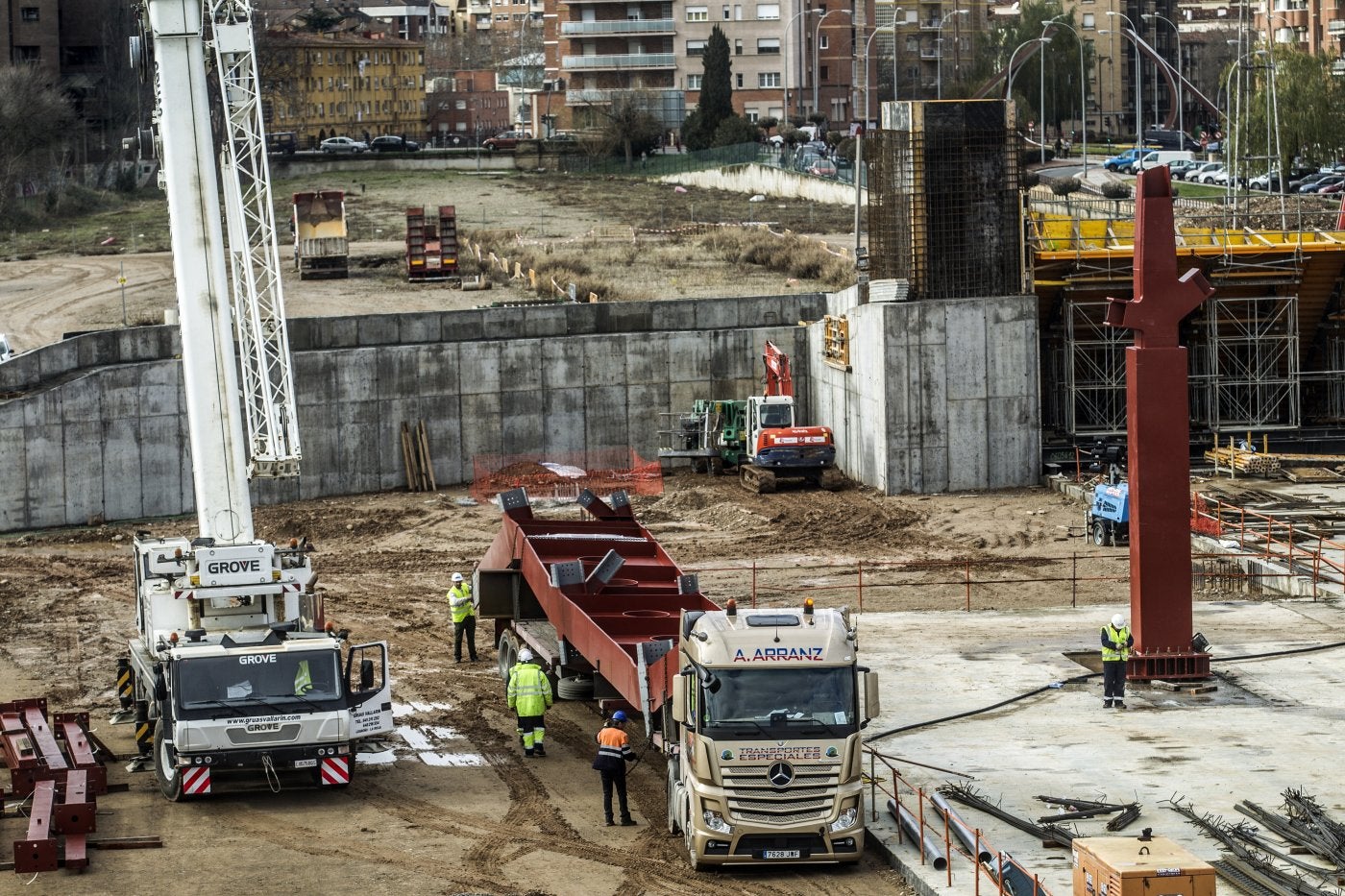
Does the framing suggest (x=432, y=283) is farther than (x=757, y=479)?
Yes

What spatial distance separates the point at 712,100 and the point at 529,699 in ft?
297

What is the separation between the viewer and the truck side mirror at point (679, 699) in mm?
19406

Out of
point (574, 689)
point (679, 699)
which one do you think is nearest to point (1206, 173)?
point (574, 689)

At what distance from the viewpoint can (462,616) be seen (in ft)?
98.2

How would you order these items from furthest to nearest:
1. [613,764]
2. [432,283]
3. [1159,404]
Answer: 1. [432,283]
2. [1159,404]
3. [613,764]

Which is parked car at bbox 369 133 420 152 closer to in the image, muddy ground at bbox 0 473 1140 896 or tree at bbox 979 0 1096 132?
tree at bbox 979 0 1096 132

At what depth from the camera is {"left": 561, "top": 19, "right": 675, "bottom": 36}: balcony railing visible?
403ft

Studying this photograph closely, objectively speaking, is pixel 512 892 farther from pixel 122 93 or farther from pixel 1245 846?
pixel 122 93

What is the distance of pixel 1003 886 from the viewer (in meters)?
17.3

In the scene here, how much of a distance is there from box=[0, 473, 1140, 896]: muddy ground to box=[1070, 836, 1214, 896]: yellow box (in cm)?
323

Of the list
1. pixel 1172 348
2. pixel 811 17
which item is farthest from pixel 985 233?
pixel 811 17

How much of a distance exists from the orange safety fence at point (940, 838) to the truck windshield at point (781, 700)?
4.22ft

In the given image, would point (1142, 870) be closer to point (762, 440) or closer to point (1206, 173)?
point (762, 440)

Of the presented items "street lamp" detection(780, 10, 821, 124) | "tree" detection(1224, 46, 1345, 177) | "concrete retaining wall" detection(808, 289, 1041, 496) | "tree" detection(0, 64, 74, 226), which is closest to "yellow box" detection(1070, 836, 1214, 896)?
"concrete retaining wall" detection(808, 289, 1041, 496)
